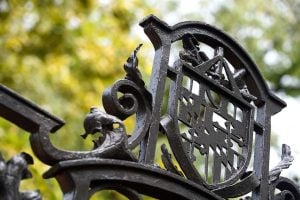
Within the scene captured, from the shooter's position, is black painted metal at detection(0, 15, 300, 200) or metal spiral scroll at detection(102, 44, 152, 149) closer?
black painted metal at detection(0, 15, 300, 200)

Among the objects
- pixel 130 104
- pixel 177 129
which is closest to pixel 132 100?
pixel 130 104

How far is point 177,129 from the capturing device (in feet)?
4.72

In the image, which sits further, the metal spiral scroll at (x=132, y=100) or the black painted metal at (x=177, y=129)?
the metal spiral scroll at (x=132, y=100)

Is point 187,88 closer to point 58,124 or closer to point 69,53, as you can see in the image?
point 58,124

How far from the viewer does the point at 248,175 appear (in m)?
1.57

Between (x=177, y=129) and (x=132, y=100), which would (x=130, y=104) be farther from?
(x=177, y=129)

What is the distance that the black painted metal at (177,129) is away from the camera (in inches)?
47.4

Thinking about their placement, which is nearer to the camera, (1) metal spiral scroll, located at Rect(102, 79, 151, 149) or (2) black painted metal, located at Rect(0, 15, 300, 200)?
(2) black painted metal, located at Rect(0, 15, 300, 200)

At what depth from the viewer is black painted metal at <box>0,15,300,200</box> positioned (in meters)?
1.20

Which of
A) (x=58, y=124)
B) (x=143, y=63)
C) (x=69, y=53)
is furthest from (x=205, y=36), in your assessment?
(x=143, y=63)

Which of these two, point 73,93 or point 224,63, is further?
point 73,93

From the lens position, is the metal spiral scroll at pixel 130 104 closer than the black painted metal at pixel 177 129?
No

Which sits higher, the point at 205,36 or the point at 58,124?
the point at 205,36

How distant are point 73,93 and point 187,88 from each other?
3.29 meters
